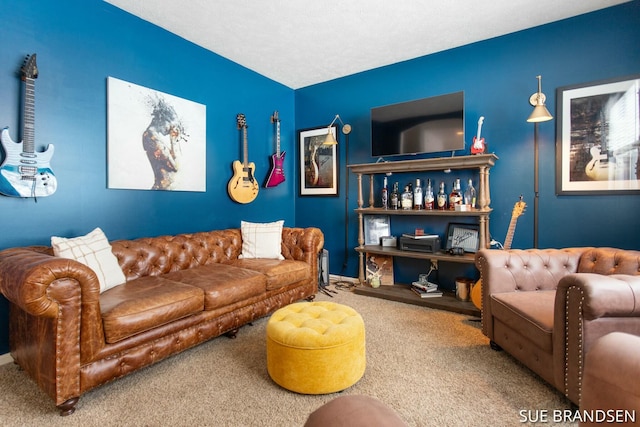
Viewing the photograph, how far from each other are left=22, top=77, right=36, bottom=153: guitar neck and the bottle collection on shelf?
316 cm

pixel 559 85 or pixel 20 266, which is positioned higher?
pixel 559 85

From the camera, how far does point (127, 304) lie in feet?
5.95

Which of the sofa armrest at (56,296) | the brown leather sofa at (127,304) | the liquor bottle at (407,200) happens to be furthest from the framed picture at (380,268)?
the sofa armrest at (56,296)

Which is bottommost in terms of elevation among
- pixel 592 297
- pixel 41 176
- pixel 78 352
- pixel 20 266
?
pixel 78 352

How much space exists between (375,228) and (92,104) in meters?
3.05

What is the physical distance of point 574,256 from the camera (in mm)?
2250

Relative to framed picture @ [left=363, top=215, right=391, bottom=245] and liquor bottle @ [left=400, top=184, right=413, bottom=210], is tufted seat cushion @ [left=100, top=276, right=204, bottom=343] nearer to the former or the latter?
framed picture @ [left=363, top=215, right=391, bottom=245]

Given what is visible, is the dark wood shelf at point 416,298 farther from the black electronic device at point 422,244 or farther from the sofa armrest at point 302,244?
the sofa armrest at point 302,244

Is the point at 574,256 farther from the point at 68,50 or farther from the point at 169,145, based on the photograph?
the point at 68,50

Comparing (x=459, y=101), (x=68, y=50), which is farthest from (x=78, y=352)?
(x=459, y=101)

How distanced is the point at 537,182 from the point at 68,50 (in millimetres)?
4177

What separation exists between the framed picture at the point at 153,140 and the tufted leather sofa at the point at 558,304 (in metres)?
2.85

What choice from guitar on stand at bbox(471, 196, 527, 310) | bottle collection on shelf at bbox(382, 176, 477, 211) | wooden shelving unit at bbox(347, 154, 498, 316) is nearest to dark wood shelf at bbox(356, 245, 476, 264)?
wooden shelving unit at bbox(347, 154, 498, 316)

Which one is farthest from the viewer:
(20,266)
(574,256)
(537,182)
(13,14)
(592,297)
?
(537,182)
